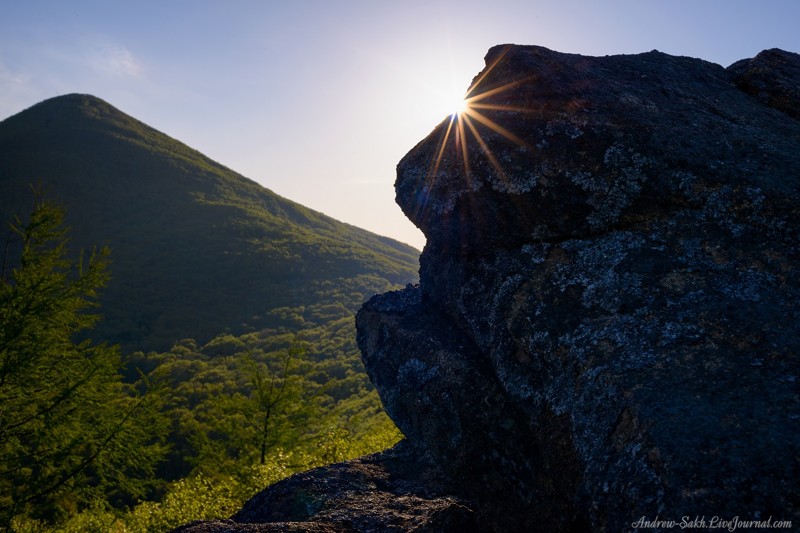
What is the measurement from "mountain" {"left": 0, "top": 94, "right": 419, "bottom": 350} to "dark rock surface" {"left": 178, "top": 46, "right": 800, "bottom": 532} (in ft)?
322

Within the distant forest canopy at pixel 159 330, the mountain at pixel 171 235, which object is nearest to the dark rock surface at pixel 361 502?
the distant forest canopy at pixel 159 330

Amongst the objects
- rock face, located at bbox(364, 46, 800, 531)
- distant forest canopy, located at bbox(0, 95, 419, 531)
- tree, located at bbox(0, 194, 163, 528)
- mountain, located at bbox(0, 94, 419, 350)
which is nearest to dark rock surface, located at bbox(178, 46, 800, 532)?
rock face, located at bbox(364, 46, 800, 531)

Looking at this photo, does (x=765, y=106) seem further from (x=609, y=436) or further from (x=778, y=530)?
(x=778, y=530)

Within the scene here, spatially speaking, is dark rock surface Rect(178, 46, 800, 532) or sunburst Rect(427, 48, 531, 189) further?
sunburst Rect(427, 48, 531, 189)

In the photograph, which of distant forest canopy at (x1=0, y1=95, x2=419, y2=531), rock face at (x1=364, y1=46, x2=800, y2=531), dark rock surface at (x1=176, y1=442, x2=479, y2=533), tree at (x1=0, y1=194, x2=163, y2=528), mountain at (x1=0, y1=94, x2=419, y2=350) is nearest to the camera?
rock face at (x1=364, y1=46, x2=800, y2=531)

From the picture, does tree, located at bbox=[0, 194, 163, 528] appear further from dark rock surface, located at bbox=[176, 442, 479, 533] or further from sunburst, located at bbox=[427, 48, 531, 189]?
sunburst, located at bbox=[427, 48, 531, 189]

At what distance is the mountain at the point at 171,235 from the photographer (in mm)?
108562

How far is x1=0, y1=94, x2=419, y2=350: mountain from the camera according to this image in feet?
356

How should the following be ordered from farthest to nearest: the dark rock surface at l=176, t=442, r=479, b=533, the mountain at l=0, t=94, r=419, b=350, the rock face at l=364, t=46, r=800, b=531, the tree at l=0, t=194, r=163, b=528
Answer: the mountain at l=0, t=94, r=419, b=350
the tree at l=0, t=194, r=163, b=528
the dark rock surface at l=176, t=442, r=479, b=533
the rock face at l=364, t=46, r=800, b=531

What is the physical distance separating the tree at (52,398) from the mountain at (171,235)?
82592mm

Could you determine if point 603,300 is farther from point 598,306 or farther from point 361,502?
point 361,502

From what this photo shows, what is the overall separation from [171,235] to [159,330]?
44.5 meters

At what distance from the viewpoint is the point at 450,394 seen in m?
5.49

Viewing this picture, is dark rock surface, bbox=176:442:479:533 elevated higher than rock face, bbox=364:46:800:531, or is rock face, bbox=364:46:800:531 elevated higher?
rock face, bbox=364:46:800:531
